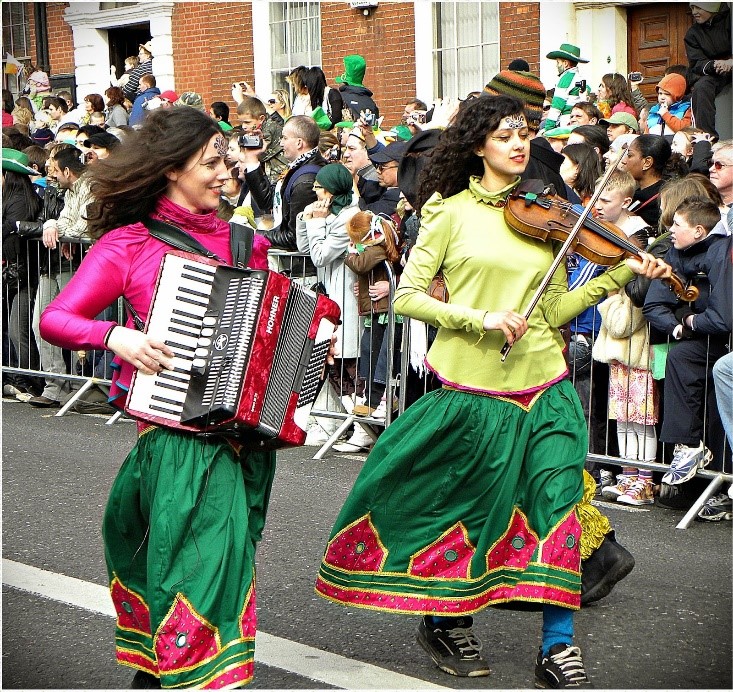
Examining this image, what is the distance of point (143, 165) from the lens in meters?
4.18

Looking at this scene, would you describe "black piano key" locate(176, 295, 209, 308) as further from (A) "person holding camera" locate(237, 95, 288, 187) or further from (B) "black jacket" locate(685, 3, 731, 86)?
(B) "black jacket" locate(685, 3, 731, 86)

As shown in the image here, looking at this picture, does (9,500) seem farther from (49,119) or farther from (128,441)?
(49,119)

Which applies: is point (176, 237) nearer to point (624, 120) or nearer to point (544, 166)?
point (544, 166)

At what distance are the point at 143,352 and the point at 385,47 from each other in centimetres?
1427

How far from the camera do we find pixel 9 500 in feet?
24.9

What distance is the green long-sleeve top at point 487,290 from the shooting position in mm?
4668

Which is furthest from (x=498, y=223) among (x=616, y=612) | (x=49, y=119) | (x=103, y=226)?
(x=49, y=119)

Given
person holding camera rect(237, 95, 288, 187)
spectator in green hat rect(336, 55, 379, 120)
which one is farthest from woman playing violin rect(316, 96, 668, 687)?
spectator in green hat rect(336, 55, 379, 120)

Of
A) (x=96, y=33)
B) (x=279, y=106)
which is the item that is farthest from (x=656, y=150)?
(x=96, y=33)

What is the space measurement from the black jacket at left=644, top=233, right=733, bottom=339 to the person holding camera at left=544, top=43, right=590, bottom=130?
14.6 feet

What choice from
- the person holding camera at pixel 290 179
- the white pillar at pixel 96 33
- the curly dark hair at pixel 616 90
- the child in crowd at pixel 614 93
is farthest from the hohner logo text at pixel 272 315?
the white pillar at pixel 96 33

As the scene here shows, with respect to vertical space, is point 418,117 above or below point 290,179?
above

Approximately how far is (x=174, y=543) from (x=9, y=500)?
387 cm

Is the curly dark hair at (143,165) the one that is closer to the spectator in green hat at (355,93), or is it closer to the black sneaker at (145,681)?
the black sneaker at (145,681)
